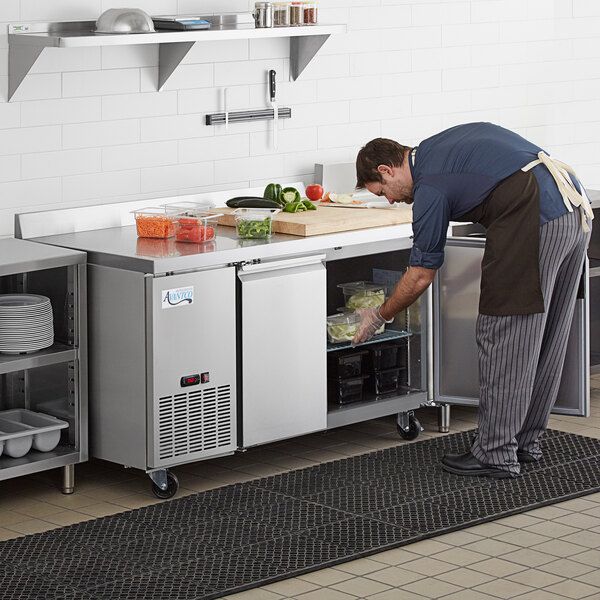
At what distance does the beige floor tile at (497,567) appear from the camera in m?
4.17

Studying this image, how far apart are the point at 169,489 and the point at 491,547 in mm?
1240

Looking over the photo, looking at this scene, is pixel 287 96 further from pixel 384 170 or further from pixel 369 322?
pixel 369 322

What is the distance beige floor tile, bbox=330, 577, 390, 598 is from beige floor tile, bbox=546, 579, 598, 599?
1.69ft

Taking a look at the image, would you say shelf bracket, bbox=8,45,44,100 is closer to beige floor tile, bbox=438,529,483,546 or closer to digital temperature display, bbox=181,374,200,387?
digital temperature display, bbox=181,374,200,387

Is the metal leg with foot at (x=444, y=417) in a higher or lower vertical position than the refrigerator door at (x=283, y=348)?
lower

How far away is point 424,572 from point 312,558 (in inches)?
14.4

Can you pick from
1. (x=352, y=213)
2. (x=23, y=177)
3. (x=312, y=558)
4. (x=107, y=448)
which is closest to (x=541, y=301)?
(x=352, y=213)

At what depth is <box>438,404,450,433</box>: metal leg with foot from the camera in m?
5.78

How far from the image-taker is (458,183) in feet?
16.1

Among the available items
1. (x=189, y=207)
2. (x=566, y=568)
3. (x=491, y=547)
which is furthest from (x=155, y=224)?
(x=566, y=568)

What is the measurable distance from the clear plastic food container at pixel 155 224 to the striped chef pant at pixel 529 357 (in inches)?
49.4

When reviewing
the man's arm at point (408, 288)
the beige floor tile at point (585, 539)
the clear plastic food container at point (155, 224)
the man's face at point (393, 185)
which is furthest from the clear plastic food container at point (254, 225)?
the beige floor tile at point (585, 539)

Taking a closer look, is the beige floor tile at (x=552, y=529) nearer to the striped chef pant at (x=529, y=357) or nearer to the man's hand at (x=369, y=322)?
the striped chef pant at (x=529, y=357)

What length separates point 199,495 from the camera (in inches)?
194
